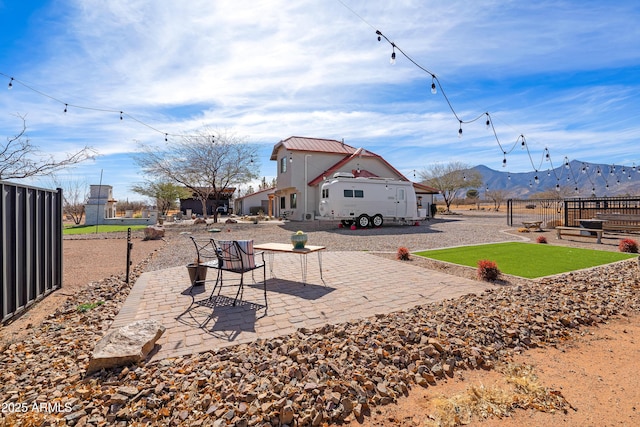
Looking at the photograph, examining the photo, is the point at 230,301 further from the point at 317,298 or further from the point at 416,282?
the point at 416,282

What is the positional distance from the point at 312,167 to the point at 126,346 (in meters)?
20.7

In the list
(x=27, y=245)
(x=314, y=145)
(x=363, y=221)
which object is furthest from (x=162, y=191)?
(x=27, y=245)

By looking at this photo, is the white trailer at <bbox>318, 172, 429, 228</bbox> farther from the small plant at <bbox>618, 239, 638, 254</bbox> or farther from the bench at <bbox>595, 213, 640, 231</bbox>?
the small plant at <bbox>618, 239, 638, 254</bbox>

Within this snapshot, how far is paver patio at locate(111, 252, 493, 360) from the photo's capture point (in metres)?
3.65

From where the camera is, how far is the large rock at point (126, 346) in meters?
2.83

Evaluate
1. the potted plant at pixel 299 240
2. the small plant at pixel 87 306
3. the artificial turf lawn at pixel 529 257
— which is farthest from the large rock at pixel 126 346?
the artificial turf lawn at pixel 529 257

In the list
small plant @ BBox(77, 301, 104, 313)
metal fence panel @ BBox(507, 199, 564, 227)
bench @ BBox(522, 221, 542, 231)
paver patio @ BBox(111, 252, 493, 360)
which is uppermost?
metal fence panel @ BBox(507, 199, 564, 227)

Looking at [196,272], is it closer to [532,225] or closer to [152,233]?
[152,233]

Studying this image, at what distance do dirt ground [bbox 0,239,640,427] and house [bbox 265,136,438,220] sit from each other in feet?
58.9

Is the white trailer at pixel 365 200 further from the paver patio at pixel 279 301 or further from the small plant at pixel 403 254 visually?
the paver patio at pixel 279 301

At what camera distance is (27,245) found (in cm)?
455

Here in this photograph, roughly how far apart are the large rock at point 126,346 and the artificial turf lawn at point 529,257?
262 inches

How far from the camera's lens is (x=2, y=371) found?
9.48ft

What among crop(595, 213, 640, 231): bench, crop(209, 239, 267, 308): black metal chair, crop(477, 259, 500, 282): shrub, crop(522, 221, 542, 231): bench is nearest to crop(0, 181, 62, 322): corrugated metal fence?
crop(209, 239, 267, 308): black metal chair
